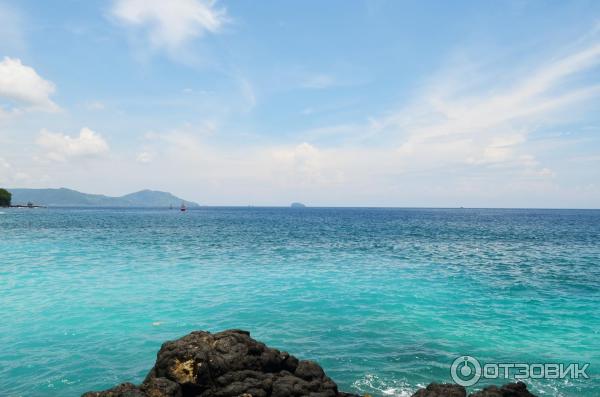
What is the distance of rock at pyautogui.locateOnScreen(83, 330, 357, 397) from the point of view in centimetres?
1188

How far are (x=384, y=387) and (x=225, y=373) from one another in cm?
666

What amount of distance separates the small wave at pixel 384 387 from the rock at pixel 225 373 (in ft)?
7.80

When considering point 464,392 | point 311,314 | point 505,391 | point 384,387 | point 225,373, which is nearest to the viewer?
point 464,392

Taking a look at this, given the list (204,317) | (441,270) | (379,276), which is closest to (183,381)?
(204,317)

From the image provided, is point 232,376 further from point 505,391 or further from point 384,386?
point 505,391

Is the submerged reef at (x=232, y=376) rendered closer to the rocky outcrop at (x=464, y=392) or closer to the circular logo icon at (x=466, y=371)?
the rocky outcrop at (x=464, y=392)

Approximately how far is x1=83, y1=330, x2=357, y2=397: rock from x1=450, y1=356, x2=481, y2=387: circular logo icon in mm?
6211

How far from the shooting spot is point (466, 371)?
16.9 meters

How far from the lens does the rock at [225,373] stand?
11.9 m

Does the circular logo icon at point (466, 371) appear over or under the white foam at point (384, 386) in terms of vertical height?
under

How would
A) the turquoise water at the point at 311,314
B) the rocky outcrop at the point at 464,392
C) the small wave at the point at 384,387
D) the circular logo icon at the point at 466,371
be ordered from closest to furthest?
the rocky outcrop at the point at 464,392, the small wave at the point at 384,387, the circular logo icon at the point at 466,371, the turquoise water at the point at 311,314

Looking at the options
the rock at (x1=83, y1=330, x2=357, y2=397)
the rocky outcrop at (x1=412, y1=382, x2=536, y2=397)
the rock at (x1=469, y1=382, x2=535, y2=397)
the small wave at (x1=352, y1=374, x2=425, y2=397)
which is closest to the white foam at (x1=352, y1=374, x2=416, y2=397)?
the small wave at (x1=352, y1=374, x2=425, y2=397)

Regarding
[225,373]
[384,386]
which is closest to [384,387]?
[384,386]

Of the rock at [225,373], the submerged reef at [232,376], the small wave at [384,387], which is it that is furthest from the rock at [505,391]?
the rock at [225,373]
